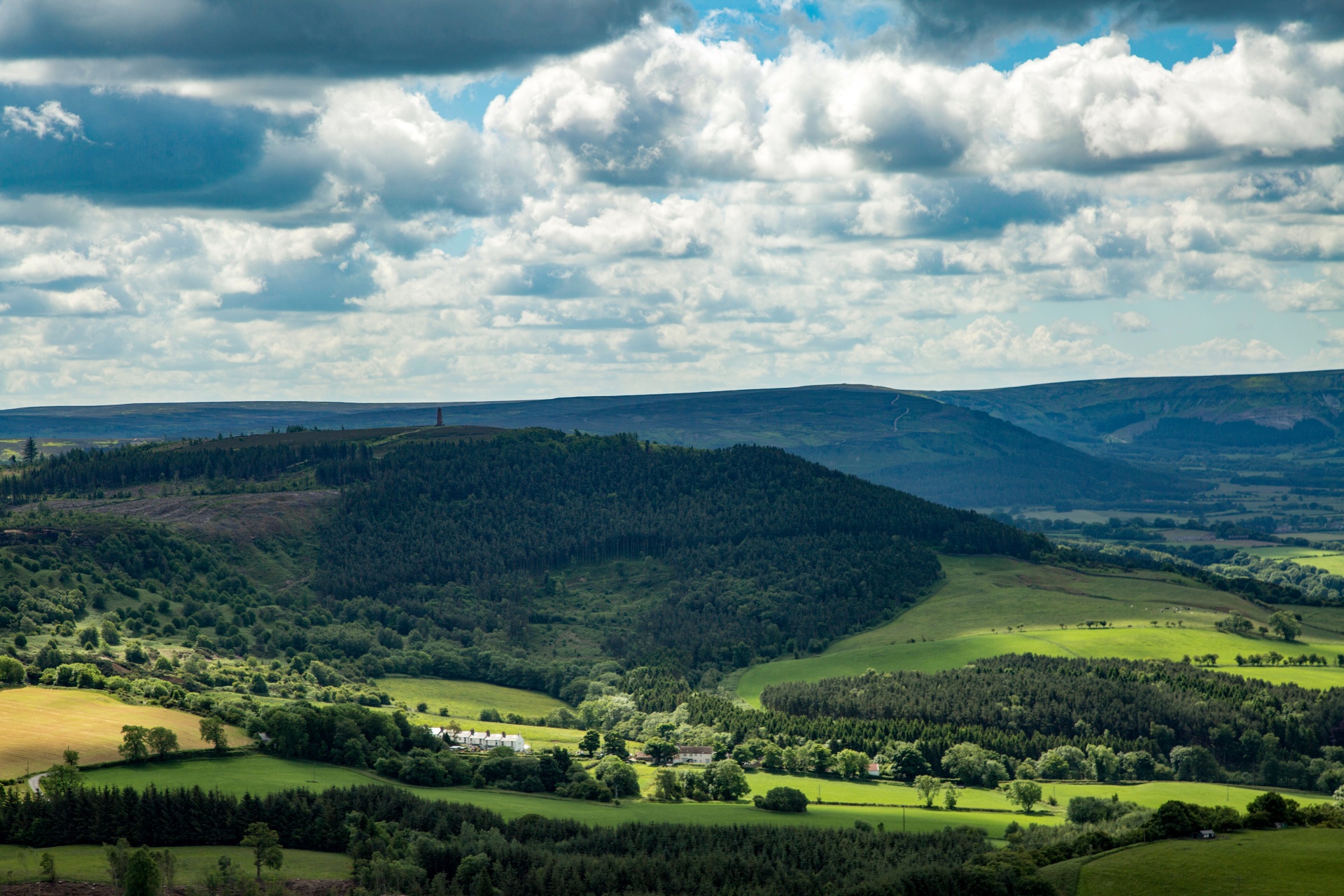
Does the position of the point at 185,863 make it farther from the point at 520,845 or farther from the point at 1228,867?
the point at 1228,867

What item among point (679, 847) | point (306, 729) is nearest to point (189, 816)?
point (306, 729)

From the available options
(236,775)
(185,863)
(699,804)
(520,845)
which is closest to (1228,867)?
(520,845)

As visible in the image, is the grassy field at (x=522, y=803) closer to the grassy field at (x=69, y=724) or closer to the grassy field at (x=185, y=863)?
the grassy field at (x=69, y=724)

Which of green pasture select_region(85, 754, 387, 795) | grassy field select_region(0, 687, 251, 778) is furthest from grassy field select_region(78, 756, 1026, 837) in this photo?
grassy field select_region(0, 687, 251, 778)

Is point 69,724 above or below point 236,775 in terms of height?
above

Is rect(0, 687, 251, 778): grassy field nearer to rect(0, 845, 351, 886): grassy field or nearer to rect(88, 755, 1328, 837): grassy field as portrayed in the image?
rect(88, 755, 1328, 837): grassy field
